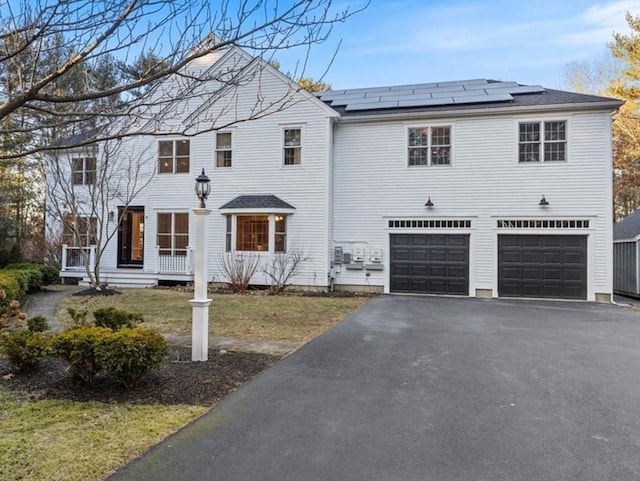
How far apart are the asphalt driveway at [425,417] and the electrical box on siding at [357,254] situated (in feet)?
23.9

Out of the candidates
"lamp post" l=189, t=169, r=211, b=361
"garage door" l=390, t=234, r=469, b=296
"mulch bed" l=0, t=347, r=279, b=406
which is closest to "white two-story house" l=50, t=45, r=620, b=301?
"garage door" l=390, t=234, r=469, b=296

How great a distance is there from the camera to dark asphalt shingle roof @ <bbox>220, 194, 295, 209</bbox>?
14477 millimetres

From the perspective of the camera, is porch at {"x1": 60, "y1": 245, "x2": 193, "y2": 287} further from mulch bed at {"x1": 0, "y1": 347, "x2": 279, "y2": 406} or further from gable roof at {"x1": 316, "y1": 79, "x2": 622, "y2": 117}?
mulch bed at {"x1": 0, "y1": 347, "x2": 279, "y2": 406}

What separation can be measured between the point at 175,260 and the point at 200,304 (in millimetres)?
10655

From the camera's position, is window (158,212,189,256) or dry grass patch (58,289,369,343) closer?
dry grass patch (58,289,369,343)

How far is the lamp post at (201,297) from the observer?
5.52m

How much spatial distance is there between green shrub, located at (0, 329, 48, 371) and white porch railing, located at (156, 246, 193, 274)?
34.3 feet

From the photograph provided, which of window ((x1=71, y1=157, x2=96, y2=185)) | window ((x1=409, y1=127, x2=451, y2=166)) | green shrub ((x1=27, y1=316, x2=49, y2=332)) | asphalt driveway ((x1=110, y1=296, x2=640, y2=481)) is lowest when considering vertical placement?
asphalt driveway ((x1=110, y1=296, x2=640, y2=481))

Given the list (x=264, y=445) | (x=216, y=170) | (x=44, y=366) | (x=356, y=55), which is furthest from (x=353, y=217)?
(x=264, y=445)

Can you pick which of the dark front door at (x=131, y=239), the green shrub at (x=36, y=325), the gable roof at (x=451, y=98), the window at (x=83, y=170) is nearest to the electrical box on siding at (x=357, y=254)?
the gable roof at (x=451, y=98)

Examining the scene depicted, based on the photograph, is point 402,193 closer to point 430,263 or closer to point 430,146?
point 430,146

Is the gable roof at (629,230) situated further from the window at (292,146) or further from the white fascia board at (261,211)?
the white fascia board at (261,211)

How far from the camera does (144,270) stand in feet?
52.1

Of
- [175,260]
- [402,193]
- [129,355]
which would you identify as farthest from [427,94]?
[129,355]
